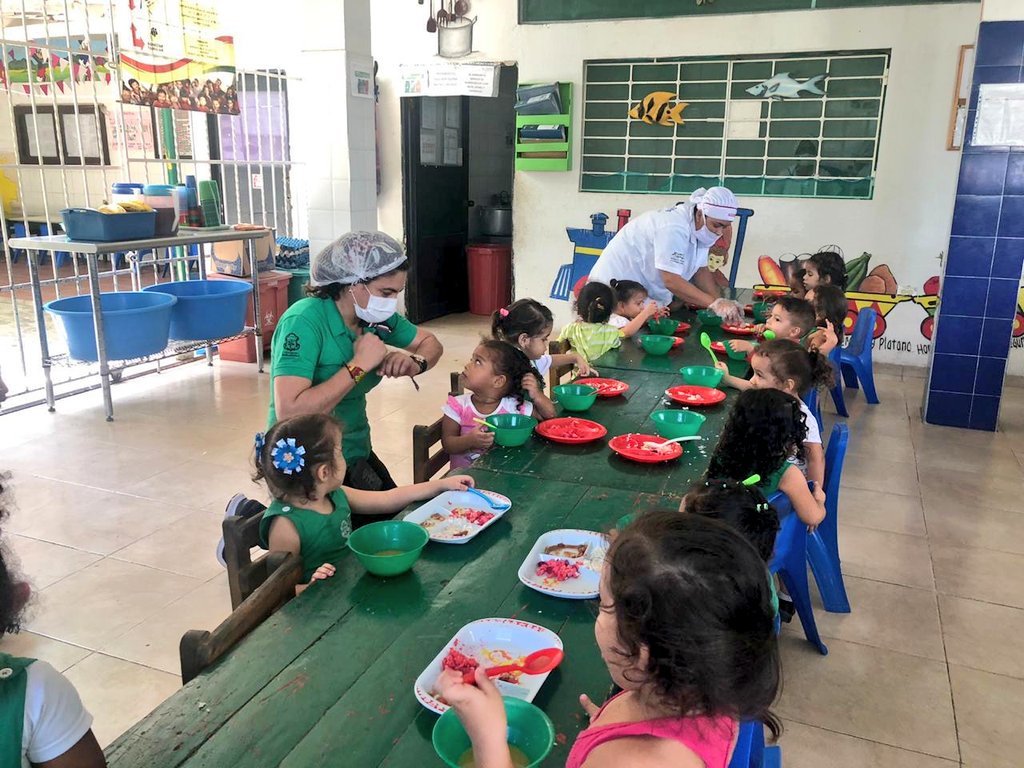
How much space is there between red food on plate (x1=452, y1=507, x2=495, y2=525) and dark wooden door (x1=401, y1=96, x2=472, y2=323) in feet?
18.2

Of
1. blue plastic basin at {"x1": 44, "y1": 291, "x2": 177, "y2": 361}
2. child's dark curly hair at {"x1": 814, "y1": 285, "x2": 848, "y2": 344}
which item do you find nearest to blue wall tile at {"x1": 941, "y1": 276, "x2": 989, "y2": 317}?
child's dark curly hair at {"x1": 814, "y1": 285, "x2": 848, "y2": 344}

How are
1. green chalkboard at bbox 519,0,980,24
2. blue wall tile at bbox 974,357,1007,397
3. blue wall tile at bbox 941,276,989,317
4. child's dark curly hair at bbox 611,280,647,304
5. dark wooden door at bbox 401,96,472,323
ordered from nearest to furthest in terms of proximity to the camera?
child's dark curly hair at bbox 611,280,647,304 < blue wall tile at bbox 941,276,989,317 < blue wall tile at bbox 974,357,1007,397 < green chalkboard at bbox 519,0,980,24 < dark wooden door at bbox 401,96,472,323

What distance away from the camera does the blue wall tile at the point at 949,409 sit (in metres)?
4.79

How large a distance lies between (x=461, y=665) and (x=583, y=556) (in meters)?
0.46

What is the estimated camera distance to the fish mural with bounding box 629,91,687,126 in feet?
20.5

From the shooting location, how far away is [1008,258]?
4.46 meters

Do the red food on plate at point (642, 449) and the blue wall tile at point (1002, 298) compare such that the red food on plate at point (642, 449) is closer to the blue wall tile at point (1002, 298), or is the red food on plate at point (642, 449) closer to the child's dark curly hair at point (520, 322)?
the child's dark curly hair at point (520, 322)

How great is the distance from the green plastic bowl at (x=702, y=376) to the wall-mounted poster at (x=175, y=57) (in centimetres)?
419

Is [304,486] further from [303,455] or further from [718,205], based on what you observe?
[718,205]

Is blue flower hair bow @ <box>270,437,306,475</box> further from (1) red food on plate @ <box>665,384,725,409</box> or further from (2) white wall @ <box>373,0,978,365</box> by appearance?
(2) white wall @ <box>373,0,978,365</box>

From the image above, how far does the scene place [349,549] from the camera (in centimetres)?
168

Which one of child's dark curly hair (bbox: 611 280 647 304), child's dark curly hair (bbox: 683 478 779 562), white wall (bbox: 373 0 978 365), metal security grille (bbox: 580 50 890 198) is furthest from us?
metal security grille (bbox: 580 50 890 198)

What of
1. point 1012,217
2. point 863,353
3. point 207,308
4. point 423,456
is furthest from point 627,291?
point 207,308

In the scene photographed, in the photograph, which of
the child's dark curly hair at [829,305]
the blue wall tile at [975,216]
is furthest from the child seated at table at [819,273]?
the blue wall tile at [975,216]
